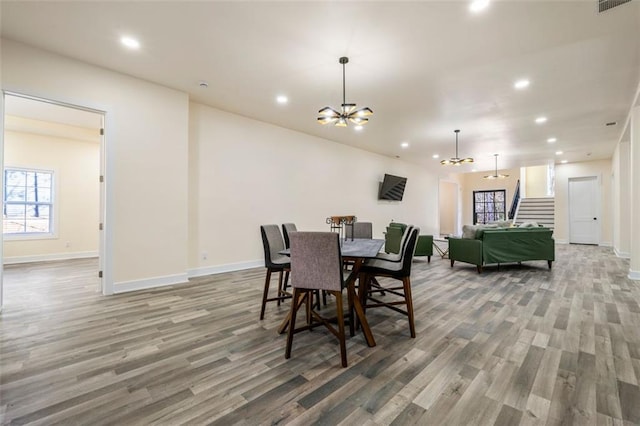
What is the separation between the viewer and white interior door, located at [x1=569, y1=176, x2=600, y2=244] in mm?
8938

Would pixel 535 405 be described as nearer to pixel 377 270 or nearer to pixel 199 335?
pixel 377 270

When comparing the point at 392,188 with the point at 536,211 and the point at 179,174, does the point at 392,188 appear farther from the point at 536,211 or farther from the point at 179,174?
the point at 536,211

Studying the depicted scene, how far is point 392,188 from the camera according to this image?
8836mm

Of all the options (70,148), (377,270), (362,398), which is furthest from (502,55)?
(70,148)

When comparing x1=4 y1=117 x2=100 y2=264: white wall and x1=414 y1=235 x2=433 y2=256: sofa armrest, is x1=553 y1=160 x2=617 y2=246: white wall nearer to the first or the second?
x1=414 y1=235 x2=433 y2=256: sofa armrest

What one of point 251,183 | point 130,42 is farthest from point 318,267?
point 251,183

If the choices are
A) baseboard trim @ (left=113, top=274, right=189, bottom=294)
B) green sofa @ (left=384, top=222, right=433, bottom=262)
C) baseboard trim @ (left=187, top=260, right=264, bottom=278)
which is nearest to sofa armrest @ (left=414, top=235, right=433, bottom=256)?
green sofa @ (left=384, top=222, right=433, bottom=262)

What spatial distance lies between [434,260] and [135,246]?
5.71m

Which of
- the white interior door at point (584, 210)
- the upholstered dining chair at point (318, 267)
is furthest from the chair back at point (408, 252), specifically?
the white interior door at point (584, 210)

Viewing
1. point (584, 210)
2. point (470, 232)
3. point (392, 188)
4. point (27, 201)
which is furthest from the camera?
point (584, 210)

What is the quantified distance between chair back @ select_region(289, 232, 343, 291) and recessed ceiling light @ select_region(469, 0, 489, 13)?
91.3 inches

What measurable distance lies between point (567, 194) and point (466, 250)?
23.5 ft

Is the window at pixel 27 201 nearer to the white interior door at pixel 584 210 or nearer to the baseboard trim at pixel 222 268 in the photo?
the baseboard trim at pixel 222 268

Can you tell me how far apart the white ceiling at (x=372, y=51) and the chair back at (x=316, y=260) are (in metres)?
2.04
